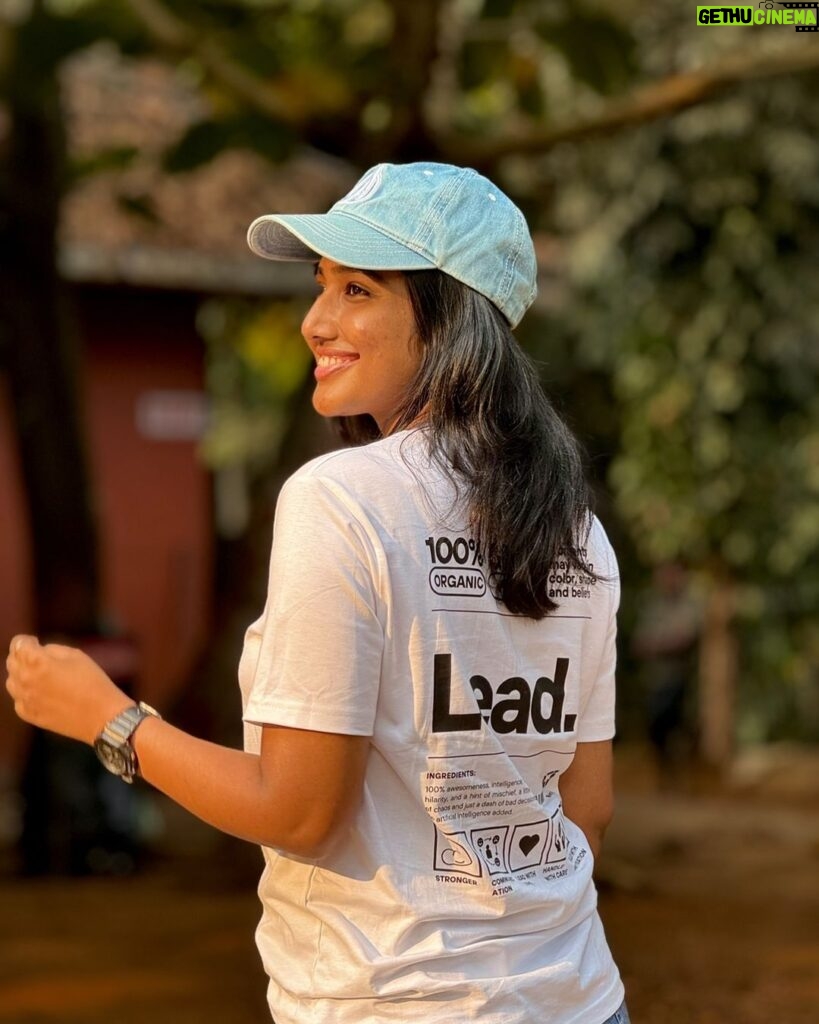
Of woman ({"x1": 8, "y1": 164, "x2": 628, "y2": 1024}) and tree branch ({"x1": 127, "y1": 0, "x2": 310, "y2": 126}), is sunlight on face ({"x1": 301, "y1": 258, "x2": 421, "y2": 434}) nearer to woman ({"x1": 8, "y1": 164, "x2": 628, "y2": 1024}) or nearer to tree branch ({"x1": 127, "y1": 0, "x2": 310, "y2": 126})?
woman ({"x1": 8, "y1": 164, "x2": 628, "y2": 1024})

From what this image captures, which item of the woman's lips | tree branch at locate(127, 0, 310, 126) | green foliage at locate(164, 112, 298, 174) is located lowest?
the woman's lips

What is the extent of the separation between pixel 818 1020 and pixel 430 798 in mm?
4433

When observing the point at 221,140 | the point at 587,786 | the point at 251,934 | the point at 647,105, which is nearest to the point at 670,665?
the point at 251,934

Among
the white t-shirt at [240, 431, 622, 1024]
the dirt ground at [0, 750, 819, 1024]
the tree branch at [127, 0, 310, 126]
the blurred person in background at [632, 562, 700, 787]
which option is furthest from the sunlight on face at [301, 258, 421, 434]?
the blurred person in background at [632, 562, 700, 787]

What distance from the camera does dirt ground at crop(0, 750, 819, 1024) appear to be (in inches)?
231

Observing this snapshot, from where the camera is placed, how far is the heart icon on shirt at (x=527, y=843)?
181 cm

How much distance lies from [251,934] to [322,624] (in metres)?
5.45

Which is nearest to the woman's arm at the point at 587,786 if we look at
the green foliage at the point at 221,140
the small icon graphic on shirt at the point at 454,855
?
the small icon graphic on shirt at the point at 454,855

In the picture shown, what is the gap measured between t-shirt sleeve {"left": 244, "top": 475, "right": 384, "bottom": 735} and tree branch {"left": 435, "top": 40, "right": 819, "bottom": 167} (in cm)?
469

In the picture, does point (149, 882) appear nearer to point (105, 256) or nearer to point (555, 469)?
point (105, 256)

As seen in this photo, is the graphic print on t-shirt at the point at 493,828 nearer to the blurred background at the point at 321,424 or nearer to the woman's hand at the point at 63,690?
the woman's hand at the point at 63,690

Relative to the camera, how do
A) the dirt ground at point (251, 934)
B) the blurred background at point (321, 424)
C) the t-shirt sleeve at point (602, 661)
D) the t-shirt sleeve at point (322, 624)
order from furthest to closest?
the blurred background at point (321, 424) < the dirt ground at point (251, 934) < the t-shirt sleeve at point (602, 661) < the t-shirt sleeve at point (322, 624)

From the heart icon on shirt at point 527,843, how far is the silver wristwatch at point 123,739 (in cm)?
42

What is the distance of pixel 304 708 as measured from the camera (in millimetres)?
1652
